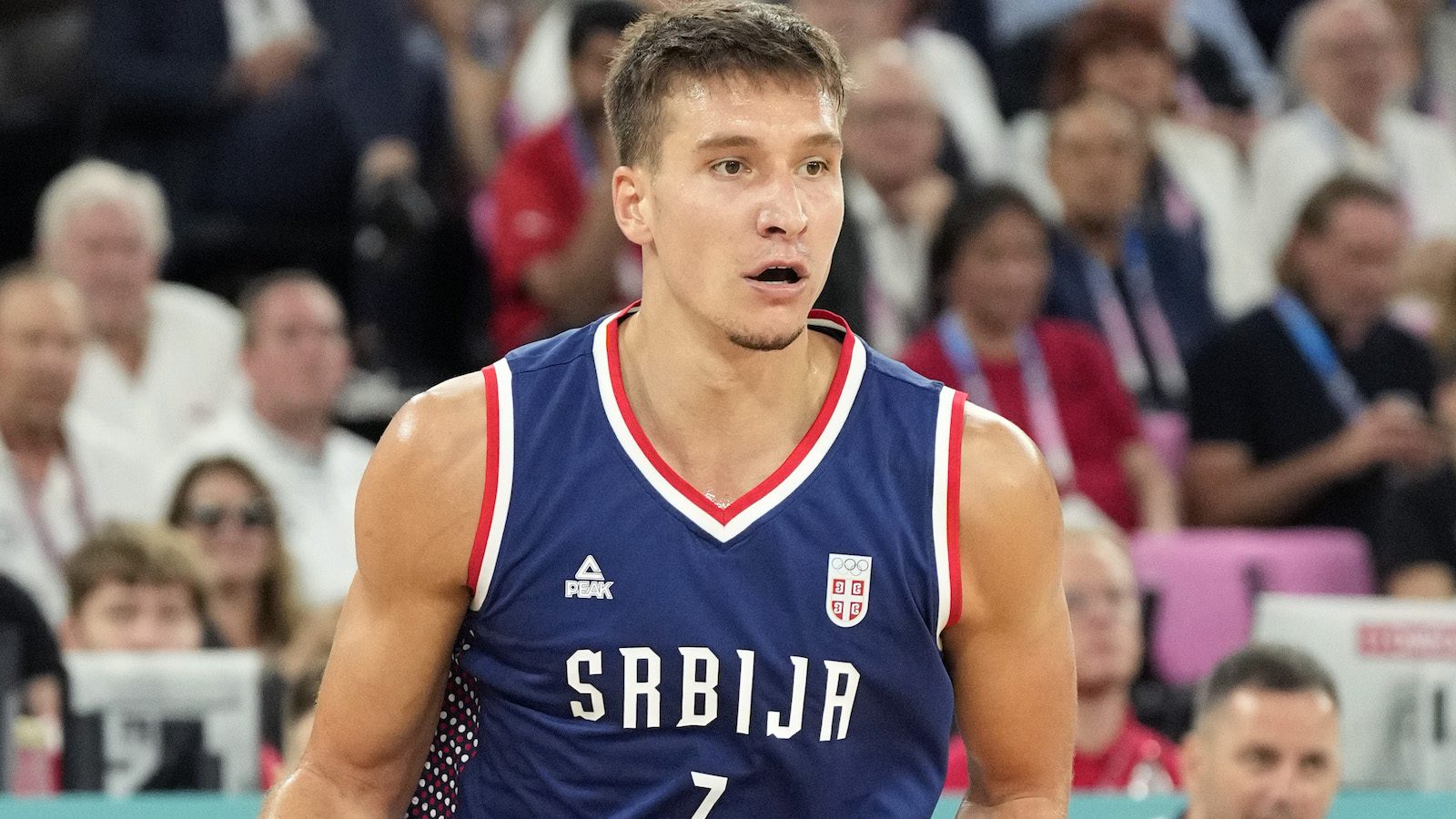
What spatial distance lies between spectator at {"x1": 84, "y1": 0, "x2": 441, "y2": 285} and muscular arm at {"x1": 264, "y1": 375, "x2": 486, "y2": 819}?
4.92 m

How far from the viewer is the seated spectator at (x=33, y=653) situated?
175 inches

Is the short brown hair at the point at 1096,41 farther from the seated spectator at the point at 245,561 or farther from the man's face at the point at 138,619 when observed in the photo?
the man's face at the point at 138,619

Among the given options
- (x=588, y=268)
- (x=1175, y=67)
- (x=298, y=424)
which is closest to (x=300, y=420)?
(x=298, y=424)

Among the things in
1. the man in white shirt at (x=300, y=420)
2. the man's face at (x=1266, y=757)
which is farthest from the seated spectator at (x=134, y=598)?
the man's face at (x=1266, y=757)

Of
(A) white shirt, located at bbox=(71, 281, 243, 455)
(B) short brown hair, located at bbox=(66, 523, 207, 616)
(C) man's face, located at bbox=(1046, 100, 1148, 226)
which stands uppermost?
(C) man's face, located at bbox=(1046, 100, 1148, 226)

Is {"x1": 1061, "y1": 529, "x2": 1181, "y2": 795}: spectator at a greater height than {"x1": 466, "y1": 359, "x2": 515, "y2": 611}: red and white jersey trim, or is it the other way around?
{"x1": 466, "y1": 359, "x2": 515, "y2": 611}: red and white jersey trim

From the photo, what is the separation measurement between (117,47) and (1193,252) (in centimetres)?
384

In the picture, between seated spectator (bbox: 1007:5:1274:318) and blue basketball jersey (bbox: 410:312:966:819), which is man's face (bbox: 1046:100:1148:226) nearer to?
seated spectator (bbox: 1007:5:1274:318)

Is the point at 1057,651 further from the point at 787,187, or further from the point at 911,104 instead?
the point at 911,104

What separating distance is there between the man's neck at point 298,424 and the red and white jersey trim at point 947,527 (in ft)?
14.2

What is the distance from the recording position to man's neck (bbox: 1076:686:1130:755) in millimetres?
5168

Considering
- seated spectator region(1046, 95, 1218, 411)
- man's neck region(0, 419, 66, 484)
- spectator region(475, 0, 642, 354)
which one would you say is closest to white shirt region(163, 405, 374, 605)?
man's neck region(0, 419, 66, 484)

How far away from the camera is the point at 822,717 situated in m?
2.68

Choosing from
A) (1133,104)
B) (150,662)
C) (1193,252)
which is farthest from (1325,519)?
(150,662)
